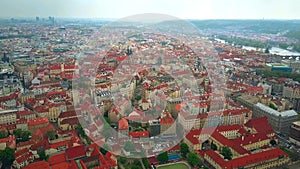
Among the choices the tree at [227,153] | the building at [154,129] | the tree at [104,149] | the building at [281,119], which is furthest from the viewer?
the building at [281,119]

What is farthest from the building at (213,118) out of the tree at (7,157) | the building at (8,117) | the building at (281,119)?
the building at (8,117)

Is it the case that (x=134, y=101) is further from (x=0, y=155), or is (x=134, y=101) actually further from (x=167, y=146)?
(x=0, y=155)

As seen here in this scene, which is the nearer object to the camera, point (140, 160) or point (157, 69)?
point (140, 160)

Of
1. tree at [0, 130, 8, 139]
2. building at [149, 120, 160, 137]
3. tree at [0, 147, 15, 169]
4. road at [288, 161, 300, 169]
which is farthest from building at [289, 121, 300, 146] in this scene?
tree at [0, 130, 8, 139]

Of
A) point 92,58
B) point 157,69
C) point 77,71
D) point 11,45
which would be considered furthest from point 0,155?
point 11,45

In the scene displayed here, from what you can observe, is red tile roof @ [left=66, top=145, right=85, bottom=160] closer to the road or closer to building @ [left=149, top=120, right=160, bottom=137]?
building @ [left=149, top=120, right=160, bottom=137]

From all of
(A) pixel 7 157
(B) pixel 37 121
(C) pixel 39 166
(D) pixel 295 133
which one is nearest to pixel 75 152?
(C) pixel 39 166

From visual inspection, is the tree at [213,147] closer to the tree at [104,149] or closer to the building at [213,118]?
the building at [213,118]
